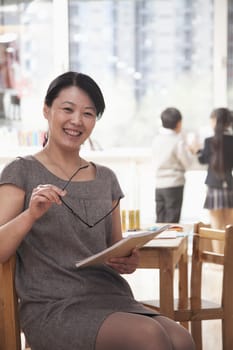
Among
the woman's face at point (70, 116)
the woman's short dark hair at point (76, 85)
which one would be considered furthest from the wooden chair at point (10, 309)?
the woman's short dark hair at point (76, 85)

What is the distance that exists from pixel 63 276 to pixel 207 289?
11.0ft

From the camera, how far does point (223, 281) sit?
3.21m

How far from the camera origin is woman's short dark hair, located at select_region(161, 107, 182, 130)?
6.49m

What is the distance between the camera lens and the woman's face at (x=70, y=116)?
2.51m

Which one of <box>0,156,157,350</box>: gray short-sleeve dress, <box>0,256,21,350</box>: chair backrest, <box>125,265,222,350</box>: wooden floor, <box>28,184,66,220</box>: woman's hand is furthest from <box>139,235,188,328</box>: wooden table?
<box>125,265,222,350</box>: wooden floor

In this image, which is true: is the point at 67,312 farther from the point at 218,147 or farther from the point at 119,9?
the point at 119,9

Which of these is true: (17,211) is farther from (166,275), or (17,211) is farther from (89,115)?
(166,275)

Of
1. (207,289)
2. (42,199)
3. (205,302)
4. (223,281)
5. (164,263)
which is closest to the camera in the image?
(42,199)

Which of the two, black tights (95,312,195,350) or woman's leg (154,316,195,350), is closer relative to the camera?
Result: black tights (95,312,195,350)

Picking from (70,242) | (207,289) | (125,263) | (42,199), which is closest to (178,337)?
(125,263)

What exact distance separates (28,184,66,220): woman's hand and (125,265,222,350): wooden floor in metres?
2.04

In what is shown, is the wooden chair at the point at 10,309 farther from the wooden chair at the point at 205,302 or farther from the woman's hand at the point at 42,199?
the wooden chair at the point at 205,302

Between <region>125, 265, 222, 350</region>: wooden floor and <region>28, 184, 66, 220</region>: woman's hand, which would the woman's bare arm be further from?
<region>125, 265, 222, 350</region>: wooden floor

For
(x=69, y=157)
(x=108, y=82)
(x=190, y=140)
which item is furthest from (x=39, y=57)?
(x=69, y=157)
